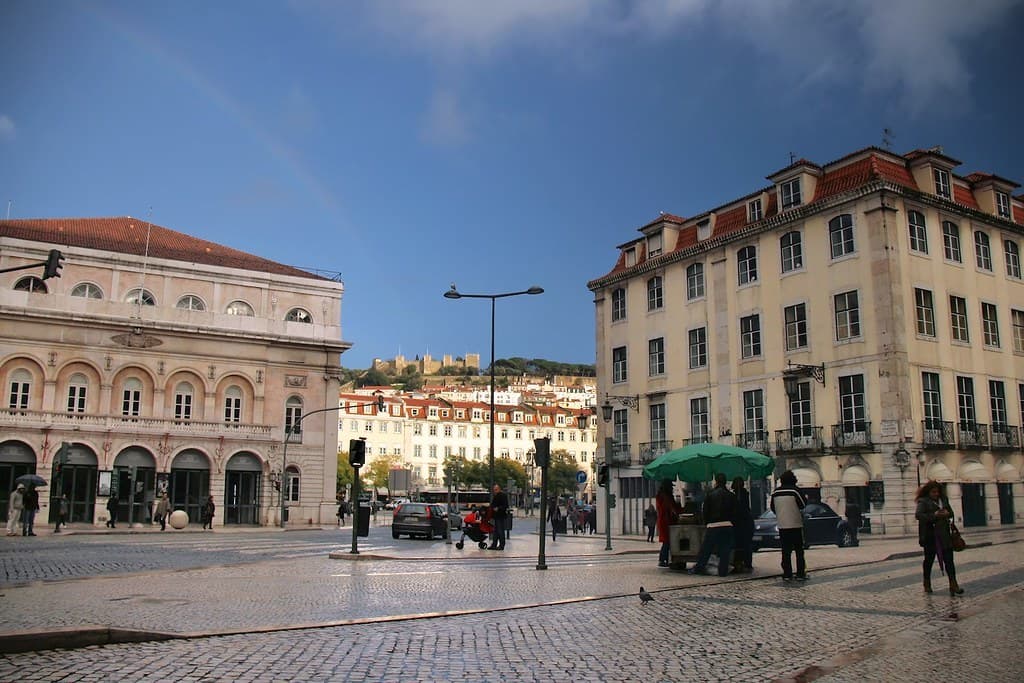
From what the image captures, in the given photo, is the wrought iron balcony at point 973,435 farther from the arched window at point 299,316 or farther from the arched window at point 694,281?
the arched window at point 299,316

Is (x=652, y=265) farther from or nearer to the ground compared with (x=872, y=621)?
farther from the ground

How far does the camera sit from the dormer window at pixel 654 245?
42719 mm

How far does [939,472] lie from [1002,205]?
1318cm

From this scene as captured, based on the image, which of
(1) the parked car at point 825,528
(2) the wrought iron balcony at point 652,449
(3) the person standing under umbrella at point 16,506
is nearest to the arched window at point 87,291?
(3) the person standing under umbrella at point 16,506

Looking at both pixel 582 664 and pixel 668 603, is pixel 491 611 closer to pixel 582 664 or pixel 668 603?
pixel 668 603

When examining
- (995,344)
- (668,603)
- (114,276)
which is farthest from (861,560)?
(114,276)

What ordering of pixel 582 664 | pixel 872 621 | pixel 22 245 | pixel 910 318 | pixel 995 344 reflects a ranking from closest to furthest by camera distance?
1. pixel 582 664
2. pixel 872 621
3. pixel 910 318
4. pixel 995 344
5. pixel 22 245

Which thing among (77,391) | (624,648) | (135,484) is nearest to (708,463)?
(624,648)

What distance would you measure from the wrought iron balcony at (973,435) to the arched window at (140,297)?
4484 centimetres

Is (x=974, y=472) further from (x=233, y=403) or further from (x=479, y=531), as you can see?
(x=233, y=403)

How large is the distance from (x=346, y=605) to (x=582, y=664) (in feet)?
14.7

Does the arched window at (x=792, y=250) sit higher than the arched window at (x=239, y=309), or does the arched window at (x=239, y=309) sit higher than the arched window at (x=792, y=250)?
the arched window at (x=239, y=309)

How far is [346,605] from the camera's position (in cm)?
1089

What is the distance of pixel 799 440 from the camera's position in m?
34.2
